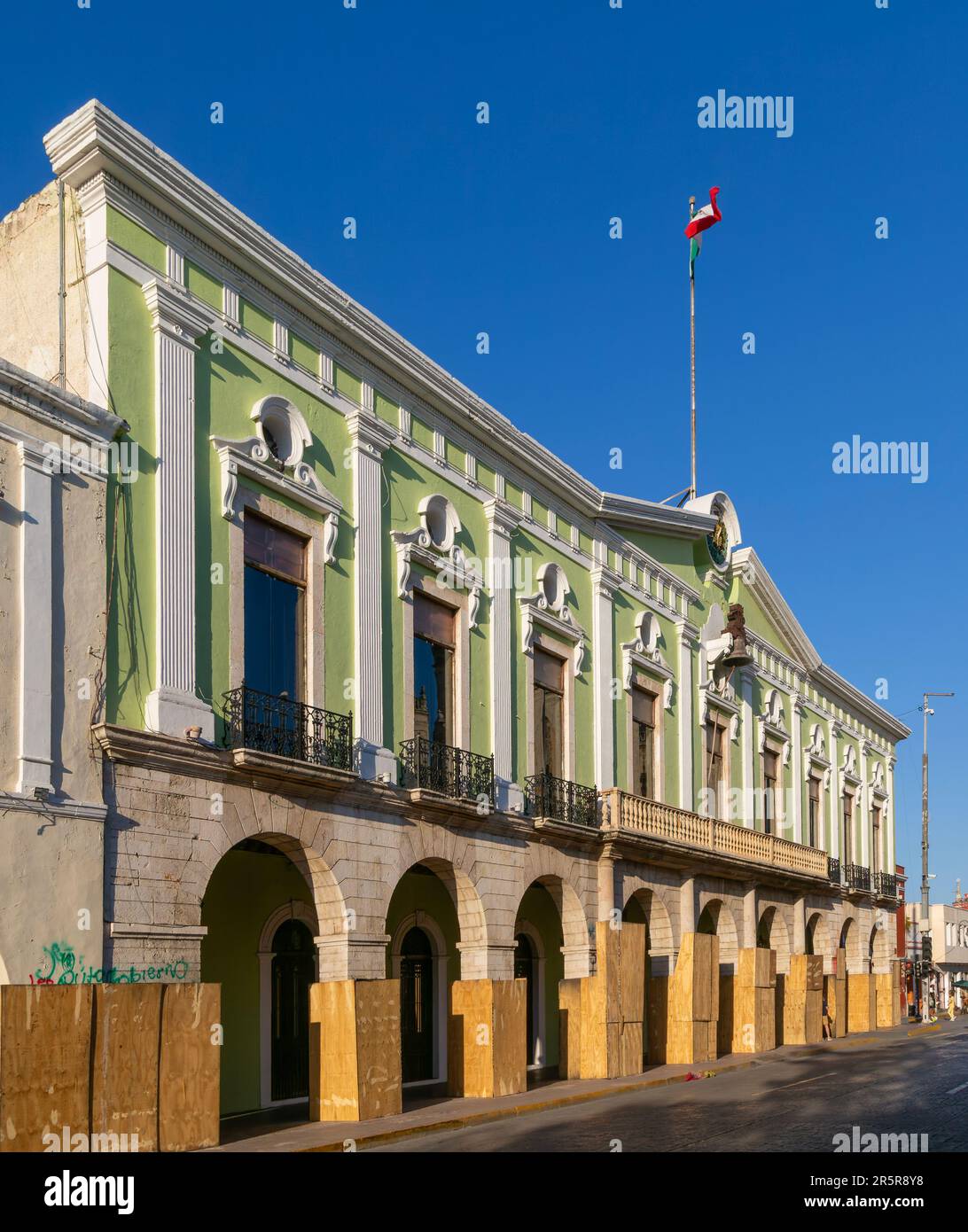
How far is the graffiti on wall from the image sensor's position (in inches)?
511

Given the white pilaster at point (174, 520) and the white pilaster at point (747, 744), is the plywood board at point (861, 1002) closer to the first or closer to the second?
the white pilaster at point (747, 744)

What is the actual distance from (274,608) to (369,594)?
1.82m

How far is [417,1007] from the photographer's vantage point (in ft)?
72.5

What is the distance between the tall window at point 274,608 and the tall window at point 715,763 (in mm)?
14402

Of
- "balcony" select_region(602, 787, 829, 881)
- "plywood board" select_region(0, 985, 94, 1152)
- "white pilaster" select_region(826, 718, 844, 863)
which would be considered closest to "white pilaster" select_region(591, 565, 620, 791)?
"balcony" select_region(602, 787, 829, 881)

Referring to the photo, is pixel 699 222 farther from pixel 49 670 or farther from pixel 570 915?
pixel 49 670

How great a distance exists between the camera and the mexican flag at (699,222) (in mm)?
30406

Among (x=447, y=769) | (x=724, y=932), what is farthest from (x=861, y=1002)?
Answer: (x=447, y=769)

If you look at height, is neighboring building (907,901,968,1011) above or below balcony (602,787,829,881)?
below

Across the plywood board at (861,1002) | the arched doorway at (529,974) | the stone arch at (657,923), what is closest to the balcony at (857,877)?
the plywood board at (861,1002)

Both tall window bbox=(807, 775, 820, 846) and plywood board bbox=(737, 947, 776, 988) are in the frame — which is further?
tall window bbox=(807, 775, 820, 846)

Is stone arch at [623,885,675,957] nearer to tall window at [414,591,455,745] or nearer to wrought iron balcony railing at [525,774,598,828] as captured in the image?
wrought iron balcony railing at [525,774,598,828]

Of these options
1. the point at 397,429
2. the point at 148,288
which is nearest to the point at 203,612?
the point at 148,288

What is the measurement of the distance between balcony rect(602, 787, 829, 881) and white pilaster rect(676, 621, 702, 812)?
534 mm
